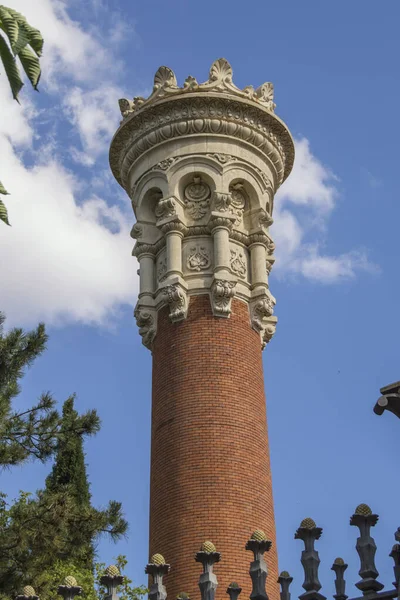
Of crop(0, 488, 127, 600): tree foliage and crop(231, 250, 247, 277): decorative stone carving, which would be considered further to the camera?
crop(231, 250, 247, 277): decorative stone carving

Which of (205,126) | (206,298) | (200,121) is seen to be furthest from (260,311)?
(200,121)

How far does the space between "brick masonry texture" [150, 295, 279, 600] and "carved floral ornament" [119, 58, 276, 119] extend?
4771 mm

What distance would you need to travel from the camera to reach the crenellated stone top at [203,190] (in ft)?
76.2

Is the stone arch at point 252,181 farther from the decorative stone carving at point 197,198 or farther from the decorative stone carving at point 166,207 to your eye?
the decorative stone carving at point 166,207

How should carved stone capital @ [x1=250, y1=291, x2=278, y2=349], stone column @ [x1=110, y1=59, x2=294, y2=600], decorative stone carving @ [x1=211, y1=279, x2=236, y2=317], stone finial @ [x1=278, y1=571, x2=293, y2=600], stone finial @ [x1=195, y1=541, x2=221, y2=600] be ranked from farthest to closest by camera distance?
1. carved stone capital @ [x1=250, y1=291, x2=278, y2=349]
2. decorative stone carving @ [x1=211, y1=279, x2=236, y2=317]
3. stone column @ [x1=110, y1=59, x2=294, y2=600]
4. stone finial @ [x1=278, y1=571, x2=293, y2=600]
5. stone finial @ [x1=195, y1=541, x2=221, y2=600]

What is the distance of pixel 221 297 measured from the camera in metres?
22.7

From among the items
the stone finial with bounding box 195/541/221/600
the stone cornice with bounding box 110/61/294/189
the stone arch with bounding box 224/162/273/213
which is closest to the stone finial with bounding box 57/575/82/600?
the stone finial with bounding box 195/541/221/600

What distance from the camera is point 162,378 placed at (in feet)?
73.9

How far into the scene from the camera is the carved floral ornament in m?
24.5

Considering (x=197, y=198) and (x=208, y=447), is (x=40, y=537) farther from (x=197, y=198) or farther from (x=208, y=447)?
(x=197, y=198)

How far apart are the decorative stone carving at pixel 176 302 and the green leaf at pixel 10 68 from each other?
10.7 meters

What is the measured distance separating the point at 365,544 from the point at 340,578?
114 cm

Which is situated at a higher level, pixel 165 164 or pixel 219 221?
pixel 165 164

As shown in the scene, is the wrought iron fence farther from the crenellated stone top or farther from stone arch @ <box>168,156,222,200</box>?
stone arch @ <box>168,156,222,200</box>
